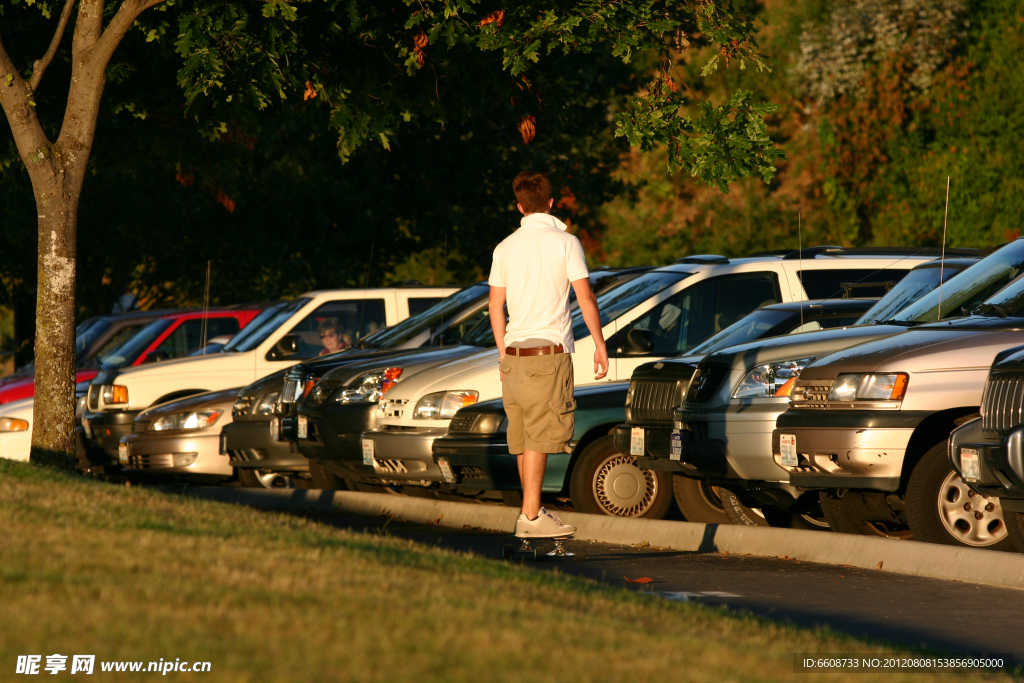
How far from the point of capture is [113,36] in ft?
35.6

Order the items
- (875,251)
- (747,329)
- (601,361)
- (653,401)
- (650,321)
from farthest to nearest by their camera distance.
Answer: (875,251), (650,321), (747,329), (653,401), (601,361)

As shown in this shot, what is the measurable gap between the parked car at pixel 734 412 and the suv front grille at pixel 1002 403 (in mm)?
1541

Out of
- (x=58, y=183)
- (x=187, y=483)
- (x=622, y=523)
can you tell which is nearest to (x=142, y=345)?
(x=187, y=483)

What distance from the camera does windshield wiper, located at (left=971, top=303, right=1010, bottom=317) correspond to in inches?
327

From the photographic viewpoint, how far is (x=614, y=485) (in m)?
10.2

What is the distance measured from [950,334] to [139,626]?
539 cm

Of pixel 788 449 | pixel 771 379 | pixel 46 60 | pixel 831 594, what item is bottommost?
pixel 831 594

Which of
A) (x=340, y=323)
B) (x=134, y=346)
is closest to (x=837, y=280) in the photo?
(x=340, y=323)

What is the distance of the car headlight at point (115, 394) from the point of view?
1530 cm

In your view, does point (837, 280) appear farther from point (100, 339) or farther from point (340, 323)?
point (100, 339)

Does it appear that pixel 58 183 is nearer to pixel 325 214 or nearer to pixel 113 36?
Result: pixel 113 36

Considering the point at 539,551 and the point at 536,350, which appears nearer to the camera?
the point at 536,350

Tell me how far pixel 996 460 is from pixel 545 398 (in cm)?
230

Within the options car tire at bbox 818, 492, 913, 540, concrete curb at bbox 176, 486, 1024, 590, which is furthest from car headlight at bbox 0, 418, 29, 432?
car tire at bbox 818, 492, 913, 540
